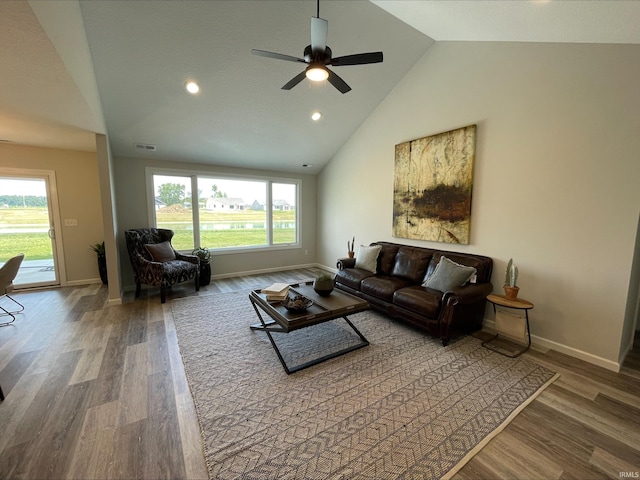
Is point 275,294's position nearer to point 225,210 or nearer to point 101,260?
point 225,210

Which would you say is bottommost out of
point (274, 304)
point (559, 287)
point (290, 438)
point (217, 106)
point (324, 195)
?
point (290, 438)

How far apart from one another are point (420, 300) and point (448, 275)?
1.69 feet

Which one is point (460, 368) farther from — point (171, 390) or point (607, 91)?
point (607, 91)

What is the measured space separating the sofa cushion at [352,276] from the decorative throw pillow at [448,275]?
0.92 metres

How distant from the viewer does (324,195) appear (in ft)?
20.9

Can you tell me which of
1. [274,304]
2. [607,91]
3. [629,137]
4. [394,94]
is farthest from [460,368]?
[394,94]

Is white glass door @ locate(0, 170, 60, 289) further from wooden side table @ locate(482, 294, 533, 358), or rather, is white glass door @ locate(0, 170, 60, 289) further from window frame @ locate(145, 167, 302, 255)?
wooden side table @ locate(482, 294, 533, 358)

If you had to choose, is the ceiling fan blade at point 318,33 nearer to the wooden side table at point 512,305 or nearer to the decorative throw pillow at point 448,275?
the decorative throw pillow at point 448,275

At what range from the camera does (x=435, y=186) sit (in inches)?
146

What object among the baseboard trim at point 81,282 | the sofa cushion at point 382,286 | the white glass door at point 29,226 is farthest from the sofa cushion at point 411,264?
the white glass door at point 29,226

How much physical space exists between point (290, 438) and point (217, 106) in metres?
4.12

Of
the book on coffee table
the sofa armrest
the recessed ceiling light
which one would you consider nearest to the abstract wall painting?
the sofa armrest

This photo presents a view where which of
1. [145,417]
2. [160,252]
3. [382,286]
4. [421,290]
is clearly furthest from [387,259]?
[160,252]

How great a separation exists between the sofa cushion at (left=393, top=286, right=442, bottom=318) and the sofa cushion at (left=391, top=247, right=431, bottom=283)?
1.28 feet
